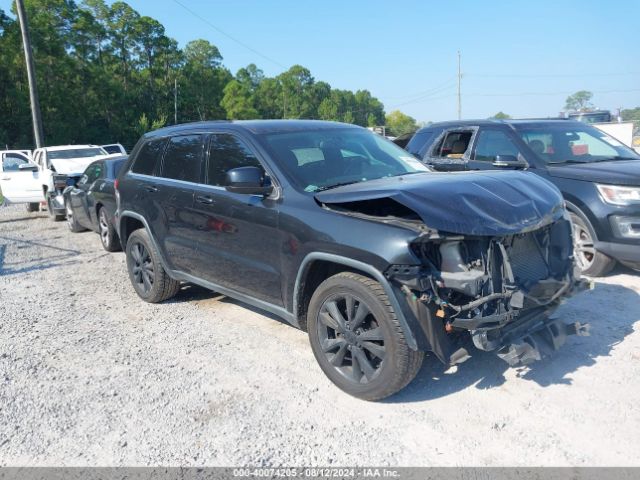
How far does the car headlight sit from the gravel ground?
970 millimetres

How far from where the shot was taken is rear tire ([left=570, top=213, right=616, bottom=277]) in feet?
19.2

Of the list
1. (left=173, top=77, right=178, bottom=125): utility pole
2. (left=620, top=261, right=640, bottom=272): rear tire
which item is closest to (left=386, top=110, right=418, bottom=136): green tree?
(left=173, top=77, right=178, bottom=125): utility pole

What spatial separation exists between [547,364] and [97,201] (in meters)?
7.52

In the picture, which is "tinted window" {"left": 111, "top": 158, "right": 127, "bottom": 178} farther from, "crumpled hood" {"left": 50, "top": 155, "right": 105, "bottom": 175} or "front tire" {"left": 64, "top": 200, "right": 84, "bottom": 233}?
"crumpled hood" {"left": 50, "top": 155, "right": 105, "bottom": 175}

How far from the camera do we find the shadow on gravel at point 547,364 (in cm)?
371

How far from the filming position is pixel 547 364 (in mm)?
3961

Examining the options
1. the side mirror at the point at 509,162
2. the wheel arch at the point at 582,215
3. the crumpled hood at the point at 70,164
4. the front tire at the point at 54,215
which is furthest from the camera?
the crumpled hood at the point at 70,164

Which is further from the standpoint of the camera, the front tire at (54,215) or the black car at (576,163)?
the front tire at (54,215)

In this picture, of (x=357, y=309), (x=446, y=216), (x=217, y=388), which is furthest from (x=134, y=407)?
(x=446, y=216)

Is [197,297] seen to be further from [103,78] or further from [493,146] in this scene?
[103,78]

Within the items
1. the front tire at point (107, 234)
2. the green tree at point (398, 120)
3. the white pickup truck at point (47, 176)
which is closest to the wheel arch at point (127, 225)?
the front tire at point (107, 234)

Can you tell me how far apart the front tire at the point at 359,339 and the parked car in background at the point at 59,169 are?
343 inches

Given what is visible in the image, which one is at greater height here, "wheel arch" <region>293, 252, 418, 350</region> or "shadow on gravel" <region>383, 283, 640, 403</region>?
"wheel arch" <region>293, 252, 418, 350</region>

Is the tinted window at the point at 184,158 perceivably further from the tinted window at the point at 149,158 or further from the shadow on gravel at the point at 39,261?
the shadow on gravel at the point at 39,261
